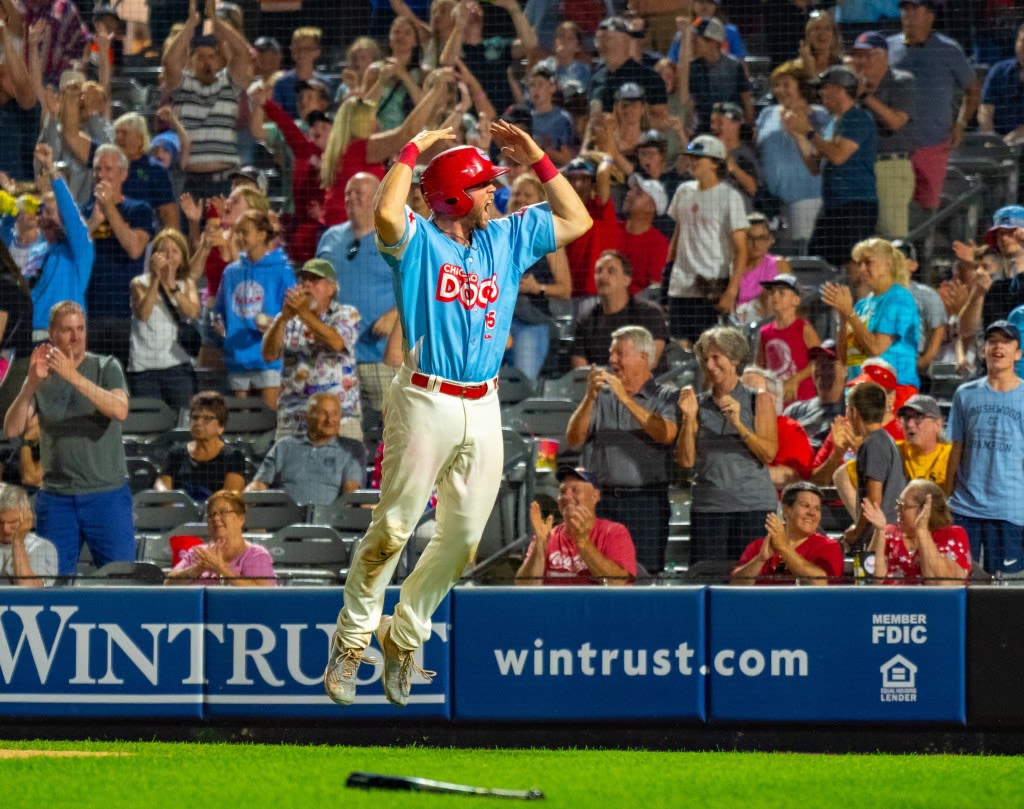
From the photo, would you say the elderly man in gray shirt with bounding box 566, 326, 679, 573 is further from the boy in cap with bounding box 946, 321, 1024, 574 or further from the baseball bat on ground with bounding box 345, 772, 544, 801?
the baseball bat on ground with bounding box 345, 772, 544, 801

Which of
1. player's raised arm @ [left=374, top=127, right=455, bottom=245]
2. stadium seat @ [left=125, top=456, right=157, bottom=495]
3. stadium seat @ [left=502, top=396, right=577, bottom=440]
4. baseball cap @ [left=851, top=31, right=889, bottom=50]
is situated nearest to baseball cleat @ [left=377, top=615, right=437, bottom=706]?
player's raised arm @ [left=374, top=127, right=455, bottom=245]

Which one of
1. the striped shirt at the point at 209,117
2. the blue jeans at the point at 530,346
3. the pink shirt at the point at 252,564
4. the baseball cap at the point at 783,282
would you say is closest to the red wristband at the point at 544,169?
the pink shirt at the point at 252,564

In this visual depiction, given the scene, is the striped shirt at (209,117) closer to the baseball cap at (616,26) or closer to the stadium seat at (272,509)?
the baseball cap at (616,26)

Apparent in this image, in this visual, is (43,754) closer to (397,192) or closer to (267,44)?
(397,192)

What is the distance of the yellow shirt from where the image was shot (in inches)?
384

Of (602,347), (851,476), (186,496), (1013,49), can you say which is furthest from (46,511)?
(1013,49)

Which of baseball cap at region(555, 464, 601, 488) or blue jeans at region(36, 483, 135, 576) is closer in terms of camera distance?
baseball cap at region(555, 464, 601, 488)

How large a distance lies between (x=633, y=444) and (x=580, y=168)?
245cm

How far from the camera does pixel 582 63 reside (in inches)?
529

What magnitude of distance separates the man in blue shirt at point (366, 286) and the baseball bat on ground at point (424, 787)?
482 centimetres

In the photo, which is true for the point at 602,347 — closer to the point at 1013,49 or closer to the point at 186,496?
the point at 186,496

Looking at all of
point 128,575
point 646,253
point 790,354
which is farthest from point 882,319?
point 128,575

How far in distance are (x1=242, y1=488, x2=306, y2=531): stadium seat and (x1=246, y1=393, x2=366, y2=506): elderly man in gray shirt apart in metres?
0.14

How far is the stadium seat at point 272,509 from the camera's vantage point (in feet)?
34.2
